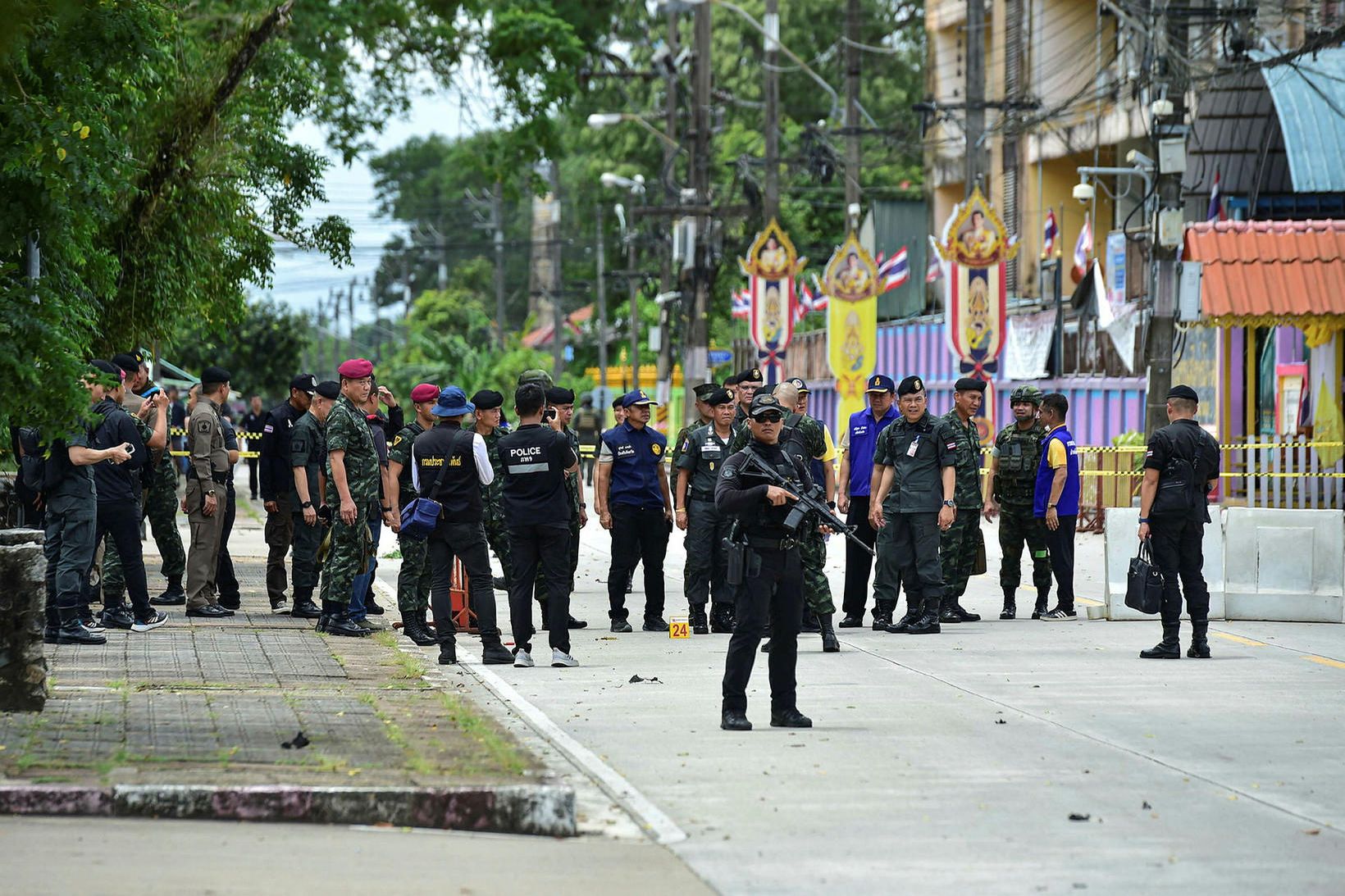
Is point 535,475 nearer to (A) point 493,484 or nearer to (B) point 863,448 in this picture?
(A) point 493,484

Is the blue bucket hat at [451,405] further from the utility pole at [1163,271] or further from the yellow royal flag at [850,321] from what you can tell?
the yellow royal flag at [850,321]

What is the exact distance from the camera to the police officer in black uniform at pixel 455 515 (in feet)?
40.1

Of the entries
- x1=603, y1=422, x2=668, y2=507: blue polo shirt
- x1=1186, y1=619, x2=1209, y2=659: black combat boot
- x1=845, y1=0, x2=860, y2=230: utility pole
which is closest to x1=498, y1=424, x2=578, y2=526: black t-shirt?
x1=603, y1=422, x2=668, y2=507: blue polo shirt

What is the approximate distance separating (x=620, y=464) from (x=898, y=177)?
54.9 meters

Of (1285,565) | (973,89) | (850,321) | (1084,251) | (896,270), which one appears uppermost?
(973,89)

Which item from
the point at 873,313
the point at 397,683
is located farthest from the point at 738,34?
the point at 397,683

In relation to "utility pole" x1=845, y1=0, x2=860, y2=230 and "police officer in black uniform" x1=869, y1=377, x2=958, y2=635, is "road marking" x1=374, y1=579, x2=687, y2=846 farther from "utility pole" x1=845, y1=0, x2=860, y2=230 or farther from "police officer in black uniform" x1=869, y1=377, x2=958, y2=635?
"utility pole" x1=845, y1=0, x2=860, y2=230

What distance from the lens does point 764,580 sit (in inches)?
379

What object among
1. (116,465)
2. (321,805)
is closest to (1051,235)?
(116,465)

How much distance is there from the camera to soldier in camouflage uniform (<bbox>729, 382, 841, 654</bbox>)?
13.0m

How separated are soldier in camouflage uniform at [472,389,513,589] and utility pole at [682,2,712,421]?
19543 millimetres

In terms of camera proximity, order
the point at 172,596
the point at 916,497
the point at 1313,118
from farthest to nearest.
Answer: the point at 1313,118 < the point at 172,596 < the point at 916,497

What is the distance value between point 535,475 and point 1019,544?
17.4 ft

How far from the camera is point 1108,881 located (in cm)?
663
